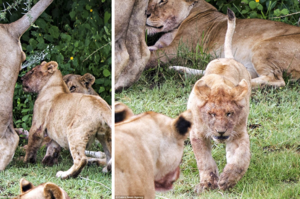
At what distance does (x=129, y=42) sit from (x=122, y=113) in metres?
0.46

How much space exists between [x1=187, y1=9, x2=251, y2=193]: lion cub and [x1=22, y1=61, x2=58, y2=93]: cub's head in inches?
26.9

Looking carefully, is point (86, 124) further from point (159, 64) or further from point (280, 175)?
point (280, 175)

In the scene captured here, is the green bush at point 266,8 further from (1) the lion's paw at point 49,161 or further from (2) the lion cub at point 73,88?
(1) the lion's paw at point 49,161

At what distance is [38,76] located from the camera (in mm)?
2012

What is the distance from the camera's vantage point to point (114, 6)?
5.73ft

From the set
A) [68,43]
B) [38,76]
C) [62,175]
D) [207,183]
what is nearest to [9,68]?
[38,76]

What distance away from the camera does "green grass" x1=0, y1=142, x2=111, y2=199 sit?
5.66 ft

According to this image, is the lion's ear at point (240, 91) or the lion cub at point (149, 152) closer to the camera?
the lion cub at point (149, 152)

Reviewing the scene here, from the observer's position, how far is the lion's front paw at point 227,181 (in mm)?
1521

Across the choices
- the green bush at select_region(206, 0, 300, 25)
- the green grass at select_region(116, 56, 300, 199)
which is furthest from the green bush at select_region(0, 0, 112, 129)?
the green bush at select_region(206, 0, 300, 25)

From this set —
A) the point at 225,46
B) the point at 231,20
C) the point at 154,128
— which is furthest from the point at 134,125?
the point at 231,20

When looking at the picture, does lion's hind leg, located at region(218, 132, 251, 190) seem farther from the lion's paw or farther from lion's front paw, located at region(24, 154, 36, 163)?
lion's front paw, located at region(24, 154, 36, 163)

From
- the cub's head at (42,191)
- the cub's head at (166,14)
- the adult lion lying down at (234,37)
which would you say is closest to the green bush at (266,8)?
the adult lion lying down at (234,37)

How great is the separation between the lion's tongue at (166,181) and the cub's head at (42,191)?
0.39 m
